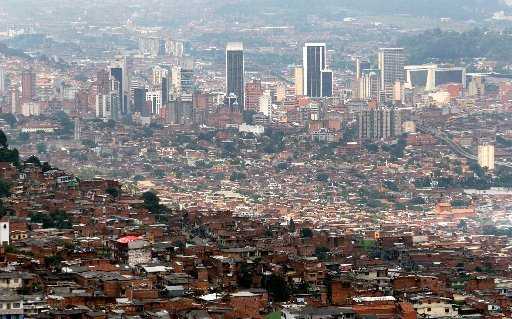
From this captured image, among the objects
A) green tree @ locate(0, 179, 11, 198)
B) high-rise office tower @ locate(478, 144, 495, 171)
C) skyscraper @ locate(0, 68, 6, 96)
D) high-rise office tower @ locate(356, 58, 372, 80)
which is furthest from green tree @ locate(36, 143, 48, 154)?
high-rise office tower @ locate(356, 58, 372, 80)

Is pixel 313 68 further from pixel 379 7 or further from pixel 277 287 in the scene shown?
pixel 277 287

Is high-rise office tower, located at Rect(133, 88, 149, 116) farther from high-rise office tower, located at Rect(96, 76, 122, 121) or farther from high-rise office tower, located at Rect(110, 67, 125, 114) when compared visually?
high-rise office tower, located at Rect(96, 76, 122, 121)

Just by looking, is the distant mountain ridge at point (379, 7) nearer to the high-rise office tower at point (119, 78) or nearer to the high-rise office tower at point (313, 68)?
the high-rise office tower at point (313, 68)

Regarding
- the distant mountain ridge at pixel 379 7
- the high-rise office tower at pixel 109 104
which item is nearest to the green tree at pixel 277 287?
the high-rise office tower at pixel 109 104

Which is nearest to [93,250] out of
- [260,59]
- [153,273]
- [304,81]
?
[153,273]

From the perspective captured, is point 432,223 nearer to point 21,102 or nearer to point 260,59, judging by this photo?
point 21,102

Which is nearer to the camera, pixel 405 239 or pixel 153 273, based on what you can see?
pixel 153 273

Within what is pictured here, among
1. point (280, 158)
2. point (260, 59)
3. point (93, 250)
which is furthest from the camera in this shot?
point (260, 59)
